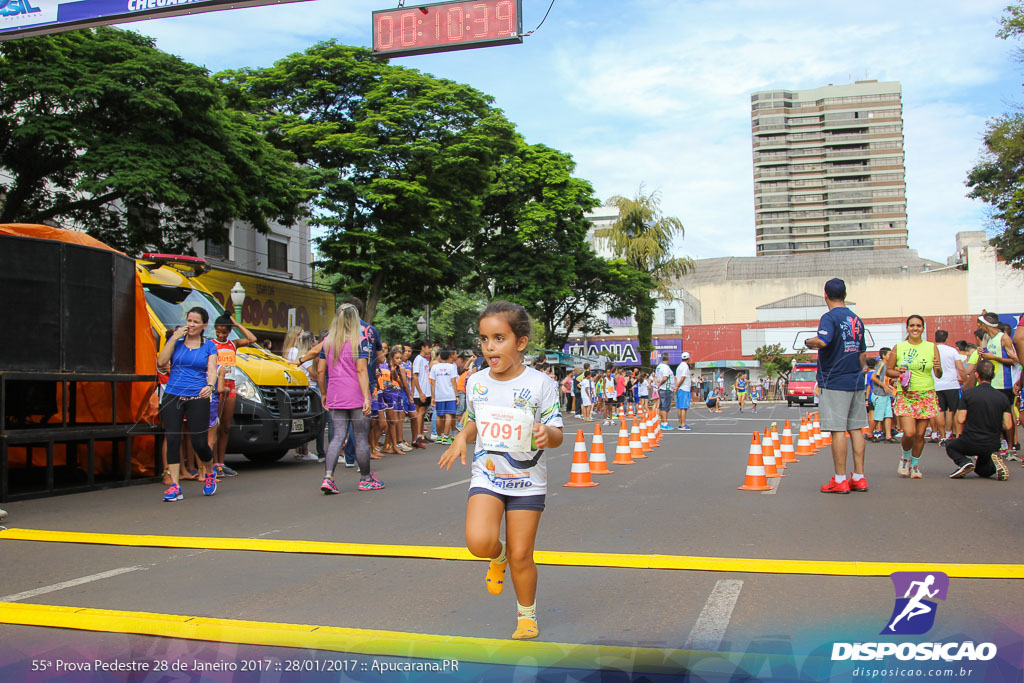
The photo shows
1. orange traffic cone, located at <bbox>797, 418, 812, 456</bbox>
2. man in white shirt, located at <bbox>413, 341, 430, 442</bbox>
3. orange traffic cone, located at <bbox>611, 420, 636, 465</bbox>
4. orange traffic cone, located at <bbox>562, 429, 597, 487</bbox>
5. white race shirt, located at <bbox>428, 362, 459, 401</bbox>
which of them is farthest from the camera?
man in white shirt, located at <bbox>413, 341, 430, 442</bbox>

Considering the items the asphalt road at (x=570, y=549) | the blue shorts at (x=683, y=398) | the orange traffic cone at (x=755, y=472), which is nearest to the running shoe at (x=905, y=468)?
the asphalt road at (x=570, y=549)

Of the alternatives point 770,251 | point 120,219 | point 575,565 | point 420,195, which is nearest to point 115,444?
point 575,565

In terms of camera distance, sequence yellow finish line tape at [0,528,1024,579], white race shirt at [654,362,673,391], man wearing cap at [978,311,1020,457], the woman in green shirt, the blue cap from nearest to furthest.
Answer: yellow finish line tape at [0,528,1024,579] → the blue cap → the woman in green shirt → man wearing cap at [978,311,1020,457] → white race shirt at [654,362,673,391]

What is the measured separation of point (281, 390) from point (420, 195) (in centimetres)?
1907

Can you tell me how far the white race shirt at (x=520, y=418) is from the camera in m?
3.71

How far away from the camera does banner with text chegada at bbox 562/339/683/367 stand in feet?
215

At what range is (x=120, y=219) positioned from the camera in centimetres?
2362

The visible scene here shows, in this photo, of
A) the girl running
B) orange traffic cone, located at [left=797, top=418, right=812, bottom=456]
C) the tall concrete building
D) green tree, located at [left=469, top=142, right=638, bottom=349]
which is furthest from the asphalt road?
the tall concrete building

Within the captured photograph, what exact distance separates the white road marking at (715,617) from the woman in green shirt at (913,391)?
18.9ft

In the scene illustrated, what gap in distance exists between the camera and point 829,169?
133375mm

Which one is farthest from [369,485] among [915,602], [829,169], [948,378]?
[829,169]

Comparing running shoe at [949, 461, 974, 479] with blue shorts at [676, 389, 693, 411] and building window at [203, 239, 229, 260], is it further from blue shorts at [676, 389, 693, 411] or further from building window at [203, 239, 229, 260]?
building window at [203, 239, 229, 260]

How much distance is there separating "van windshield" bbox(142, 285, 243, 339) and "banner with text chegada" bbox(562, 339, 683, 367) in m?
50.1

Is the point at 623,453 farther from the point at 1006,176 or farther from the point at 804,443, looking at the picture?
the point at 1006,176
